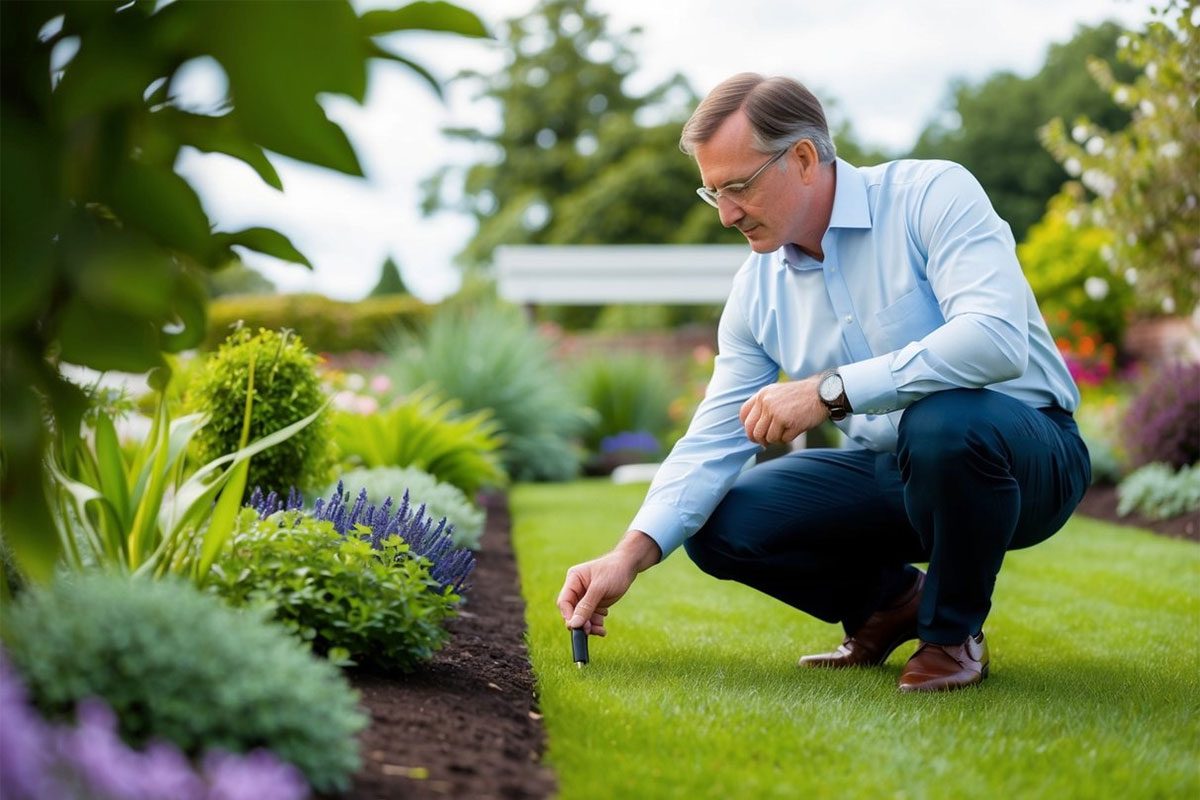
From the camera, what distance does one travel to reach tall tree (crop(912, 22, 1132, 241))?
26406 millimetres

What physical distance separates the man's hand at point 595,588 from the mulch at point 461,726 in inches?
6.8

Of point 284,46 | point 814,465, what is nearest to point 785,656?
point 814,465

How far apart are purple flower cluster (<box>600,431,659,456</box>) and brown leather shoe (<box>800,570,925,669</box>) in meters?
7.95

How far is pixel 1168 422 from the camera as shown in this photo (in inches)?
275

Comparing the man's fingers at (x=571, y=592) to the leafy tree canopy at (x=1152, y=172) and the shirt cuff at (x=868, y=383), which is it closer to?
the shirt cuff at (x=868, y=383)

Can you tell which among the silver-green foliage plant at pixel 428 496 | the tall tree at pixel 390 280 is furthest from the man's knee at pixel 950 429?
the tall tree at pixel 390 280

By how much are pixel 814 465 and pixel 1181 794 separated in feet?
4.59

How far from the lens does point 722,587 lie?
4555mm

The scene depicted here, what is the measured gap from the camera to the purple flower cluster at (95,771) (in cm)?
126

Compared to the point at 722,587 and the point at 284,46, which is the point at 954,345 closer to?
the point at 284,46

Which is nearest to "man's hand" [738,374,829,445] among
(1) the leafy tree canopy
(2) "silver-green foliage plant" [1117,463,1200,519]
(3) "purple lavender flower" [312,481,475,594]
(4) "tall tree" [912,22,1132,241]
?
(3) "purple lavender flower" [312,481,475,594]

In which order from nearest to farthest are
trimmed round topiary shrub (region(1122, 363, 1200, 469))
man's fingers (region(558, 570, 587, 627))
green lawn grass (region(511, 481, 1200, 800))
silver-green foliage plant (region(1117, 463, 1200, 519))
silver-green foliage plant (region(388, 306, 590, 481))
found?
green lawn grass (region(511, 481, 1200, 800)) < man's fingers (region(558, 570, 587, 627)) < silver-green foliage plant (region(1117, 463, 1200, 519)) < trimmed round topiary shrub (region(1122, 363, 1200, 469)) < silver-green foliage plant (region(388, 306, 590, 481))

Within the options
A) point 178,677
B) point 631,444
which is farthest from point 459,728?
point 631,444

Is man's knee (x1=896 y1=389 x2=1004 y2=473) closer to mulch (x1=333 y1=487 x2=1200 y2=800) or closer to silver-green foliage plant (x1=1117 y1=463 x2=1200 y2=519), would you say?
mulch (x1=333 y1=487 x2=1200 y2=800)
